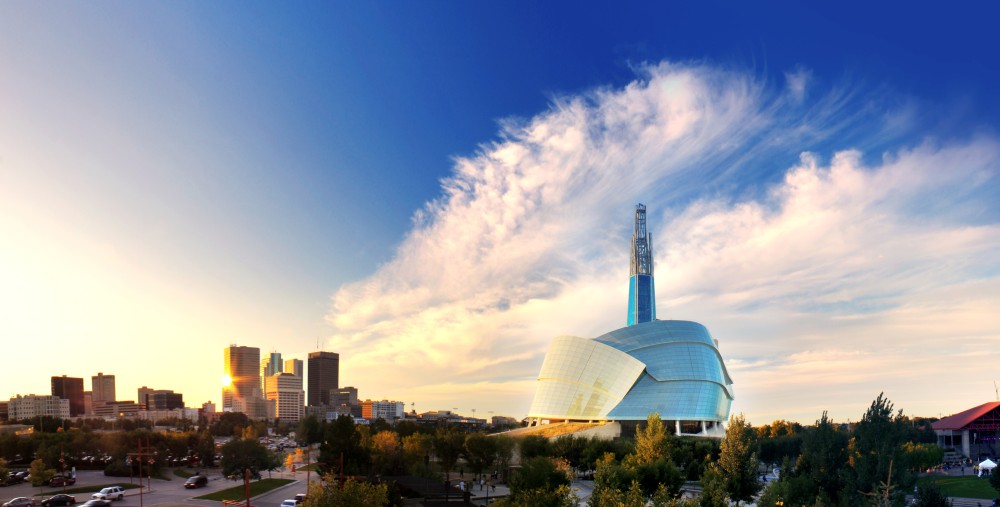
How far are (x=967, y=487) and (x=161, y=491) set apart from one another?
8341 centimetres

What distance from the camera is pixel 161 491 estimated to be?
6550 centimetres

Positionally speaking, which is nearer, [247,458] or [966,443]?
[247,458]

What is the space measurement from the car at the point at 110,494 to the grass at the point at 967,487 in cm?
7210

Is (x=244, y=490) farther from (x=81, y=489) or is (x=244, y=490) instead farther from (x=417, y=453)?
(x=417, y=453)

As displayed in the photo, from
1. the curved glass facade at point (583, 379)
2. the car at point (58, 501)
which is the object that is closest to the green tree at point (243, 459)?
the car at point (58, 501)

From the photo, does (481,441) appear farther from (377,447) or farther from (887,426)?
(887,426)

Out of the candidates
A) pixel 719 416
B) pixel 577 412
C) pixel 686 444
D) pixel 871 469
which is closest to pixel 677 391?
pixel 719 416

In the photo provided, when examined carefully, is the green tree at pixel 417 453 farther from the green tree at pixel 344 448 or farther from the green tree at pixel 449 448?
the green tree at pixel 344 448

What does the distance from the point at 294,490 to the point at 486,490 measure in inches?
758

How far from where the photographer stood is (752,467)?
41750mm

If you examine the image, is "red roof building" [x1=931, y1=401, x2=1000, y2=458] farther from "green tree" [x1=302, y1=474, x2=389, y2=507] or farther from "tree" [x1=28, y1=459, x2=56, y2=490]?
"tree" [x1=28, y1=459, x2=56, y2=490]

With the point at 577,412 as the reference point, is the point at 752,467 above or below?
above

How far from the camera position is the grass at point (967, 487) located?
200 feet

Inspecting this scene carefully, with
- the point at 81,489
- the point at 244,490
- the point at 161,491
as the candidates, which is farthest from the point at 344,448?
the point at 81,489
